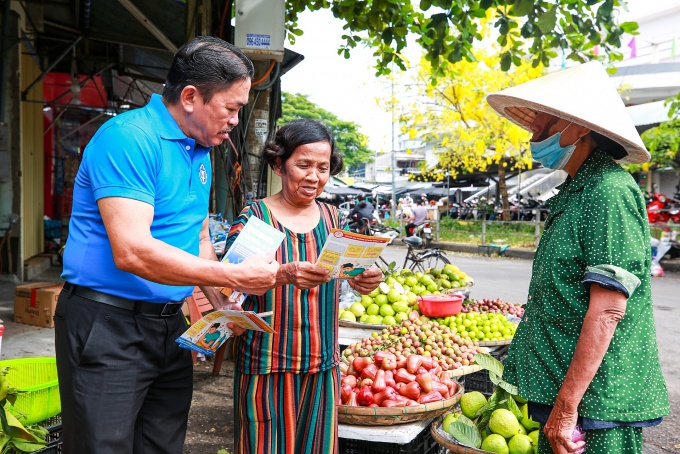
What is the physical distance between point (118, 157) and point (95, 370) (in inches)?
27.2

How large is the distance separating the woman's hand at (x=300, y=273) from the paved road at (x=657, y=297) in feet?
10.5

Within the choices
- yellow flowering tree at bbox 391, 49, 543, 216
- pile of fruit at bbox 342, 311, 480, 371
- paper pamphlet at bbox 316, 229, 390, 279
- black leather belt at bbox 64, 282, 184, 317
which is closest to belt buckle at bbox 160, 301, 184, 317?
black leather belt at bbox 64, 282, 184, 317

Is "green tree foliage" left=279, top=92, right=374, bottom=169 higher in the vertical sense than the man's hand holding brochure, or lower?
higher

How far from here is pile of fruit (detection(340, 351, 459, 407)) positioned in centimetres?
321

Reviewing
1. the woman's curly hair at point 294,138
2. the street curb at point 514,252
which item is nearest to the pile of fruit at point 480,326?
the woman's curly hair at point 294,138

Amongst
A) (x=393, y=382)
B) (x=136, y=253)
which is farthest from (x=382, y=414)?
(x=136, y=253)

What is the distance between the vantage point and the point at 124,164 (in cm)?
174

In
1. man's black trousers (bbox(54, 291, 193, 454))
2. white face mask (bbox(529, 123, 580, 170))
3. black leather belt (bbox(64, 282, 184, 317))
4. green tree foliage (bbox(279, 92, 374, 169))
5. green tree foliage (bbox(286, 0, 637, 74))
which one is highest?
green tree foliage (bbox(279, 92, 374, 169))

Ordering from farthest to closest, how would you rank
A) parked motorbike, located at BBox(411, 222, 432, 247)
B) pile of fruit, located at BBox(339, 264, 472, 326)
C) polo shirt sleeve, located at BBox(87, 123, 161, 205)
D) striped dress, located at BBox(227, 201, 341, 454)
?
parked motorbike, located at BBox(411, 222, 432, 247) < pile of fruit, located at BBox(339, 264, 472, 326) < striped dress, located at BBox(227, 201, 341, 454) < polo shirt sleeve, located at BBox(87, 123, 161, 205)

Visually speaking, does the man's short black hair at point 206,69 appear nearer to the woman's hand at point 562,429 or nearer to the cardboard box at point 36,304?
the woman's hand at point 562,429

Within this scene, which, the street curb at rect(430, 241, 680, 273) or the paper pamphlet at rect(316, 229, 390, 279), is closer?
the paper pamphlet at rect(316, 229, 390, 279)

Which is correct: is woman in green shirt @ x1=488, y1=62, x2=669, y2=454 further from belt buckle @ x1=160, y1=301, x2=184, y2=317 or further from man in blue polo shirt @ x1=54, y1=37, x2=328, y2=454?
belt buckle @ x1=160, y1=301, x2=184, y2=317

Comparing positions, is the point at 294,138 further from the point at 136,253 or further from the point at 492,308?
the point at 492,308

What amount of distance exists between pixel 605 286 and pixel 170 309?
145 cm
